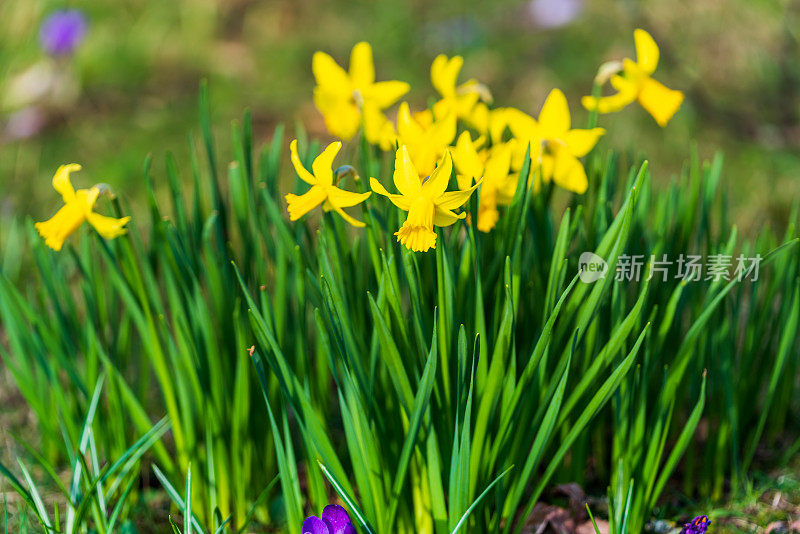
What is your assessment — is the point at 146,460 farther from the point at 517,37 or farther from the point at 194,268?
the point at 517,37

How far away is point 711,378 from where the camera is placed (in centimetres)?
174

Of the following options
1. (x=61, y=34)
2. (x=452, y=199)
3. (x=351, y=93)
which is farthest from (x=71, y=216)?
(x=61, y=34)

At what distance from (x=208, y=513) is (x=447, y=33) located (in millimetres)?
3233

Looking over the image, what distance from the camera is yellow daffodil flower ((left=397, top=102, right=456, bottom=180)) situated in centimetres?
143

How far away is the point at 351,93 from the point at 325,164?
0.44 m

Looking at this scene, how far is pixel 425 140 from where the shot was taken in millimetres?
1427

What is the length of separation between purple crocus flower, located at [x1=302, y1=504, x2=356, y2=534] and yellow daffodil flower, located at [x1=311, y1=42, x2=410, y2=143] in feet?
2.53

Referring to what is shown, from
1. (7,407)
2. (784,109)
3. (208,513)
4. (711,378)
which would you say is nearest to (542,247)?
(711,378)

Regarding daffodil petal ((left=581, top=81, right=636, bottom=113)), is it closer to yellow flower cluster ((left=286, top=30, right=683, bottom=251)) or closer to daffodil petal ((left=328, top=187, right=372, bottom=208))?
yellow flower cluster ((left=286, top=30, right=683, bottom=251))

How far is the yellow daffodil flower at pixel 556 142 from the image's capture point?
152 cm

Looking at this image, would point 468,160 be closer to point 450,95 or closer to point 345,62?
point 450,95

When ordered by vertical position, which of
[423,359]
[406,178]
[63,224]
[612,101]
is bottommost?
[423,359]

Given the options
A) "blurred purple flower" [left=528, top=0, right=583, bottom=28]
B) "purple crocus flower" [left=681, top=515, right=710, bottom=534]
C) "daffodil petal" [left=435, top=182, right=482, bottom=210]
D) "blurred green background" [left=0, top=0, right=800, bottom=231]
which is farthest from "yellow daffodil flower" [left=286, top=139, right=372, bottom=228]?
"blurred purple flower" [left=528, top=0, right=583, bottom=28]

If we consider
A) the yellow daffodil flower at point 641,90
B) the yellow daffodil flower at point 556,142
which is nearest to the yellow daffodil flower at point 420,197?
the yellow daffodil flower at point 556,142
